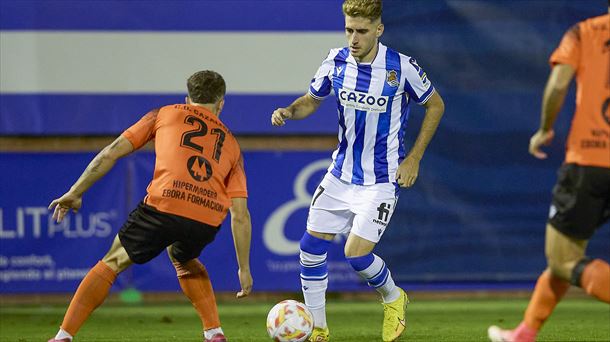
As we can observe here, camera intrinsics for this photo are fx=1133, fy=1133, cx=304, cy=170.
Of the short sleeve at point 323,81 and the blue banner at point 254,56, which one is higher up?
the short sleeve at point 323,81

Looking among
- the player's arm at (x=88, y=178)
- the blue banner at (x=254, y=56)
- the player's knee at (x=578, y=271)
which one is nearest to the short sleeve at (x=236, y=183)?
the player's arm at (x=88, y=178)

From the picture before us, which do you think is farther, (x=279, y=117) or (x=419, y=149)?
(x=419, y=149)

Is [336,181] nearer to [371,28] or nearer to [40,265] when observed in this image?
[371,28]

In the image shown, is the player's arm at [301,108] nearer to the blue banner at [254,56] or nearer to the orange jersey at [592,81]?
the orange jersey at [592,81]

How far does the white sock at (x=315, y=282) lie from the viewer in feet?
22.6

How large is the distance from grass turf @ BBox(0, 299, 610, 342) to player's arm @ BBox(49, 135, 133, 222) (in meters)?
1.94

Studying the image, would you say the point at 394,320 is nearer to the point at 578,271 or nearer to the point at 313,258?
the point at 313,258

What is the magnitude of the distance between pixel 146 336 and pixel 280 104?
129 inches

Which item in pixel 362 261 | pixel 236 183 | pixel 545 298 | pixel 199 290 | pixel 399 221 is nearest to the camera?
pixel 545 298

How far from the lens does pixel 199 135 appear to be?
6145mm

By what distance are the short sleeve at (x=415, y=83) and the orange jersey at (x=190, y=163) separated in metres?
1.32

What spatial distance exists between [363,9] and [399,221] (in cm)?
393

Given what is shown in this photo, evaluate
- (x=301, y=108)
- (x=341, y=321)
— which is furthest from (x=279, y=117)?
(x=341, y=321)

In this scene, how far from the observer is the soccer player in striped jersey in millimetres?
6859
